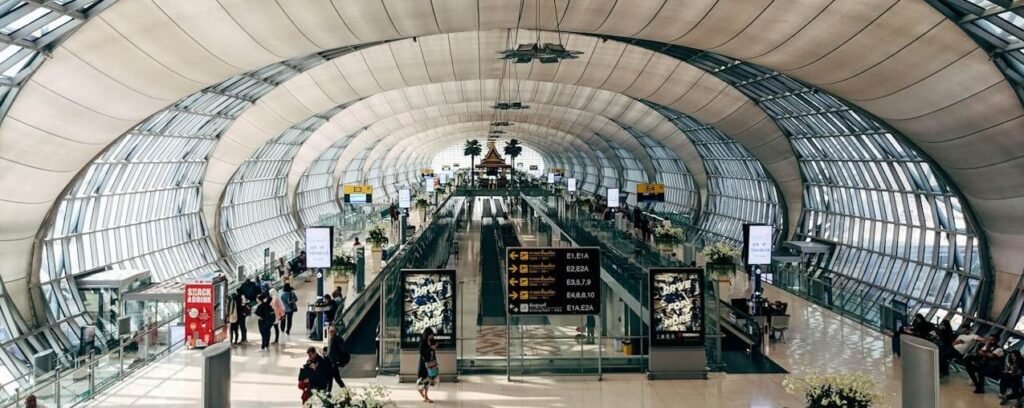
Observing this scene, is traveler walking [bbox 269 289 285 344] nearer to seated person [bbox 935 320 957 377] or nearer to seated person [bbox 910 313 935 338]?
seated person [bbox 910 313 935 338]

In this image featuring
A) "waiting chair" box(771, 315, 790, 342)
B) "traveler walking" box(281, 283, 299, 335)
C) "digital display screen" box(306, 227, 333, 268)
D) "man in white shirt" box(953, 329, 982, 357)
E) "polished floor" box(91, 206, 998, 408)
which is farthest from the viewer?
"digital display screen" box(306, 227, 333, 268)

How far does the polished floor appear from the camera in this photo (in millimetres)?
13477

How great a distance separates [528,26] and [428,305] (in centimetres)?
1653

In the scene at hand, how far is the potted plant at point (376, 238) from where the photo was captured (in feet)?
112

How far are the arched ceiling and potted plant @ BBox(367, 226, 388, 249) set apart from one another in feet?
28.5

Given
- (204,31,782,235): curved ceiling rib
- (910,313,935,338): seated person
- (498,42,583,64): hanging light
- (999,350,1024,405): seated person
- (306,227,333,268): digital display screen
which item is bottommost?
(999,350,1024,405): seated person

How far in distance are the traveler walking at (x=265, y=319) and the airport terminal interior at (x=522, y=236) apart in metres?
0.07

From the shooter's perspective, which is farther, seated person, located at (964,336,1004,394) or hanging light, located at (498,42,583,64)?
hanging light, located at (498,42,583,64)

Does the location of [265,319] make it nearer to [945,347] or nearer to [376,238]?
[945,347]

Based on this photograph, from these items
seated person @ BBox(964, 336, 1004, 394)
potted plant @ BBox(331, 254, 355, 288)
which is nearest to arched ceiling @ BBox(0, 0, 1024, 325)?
potted plant @ BBox(331, 254, 355, 288)

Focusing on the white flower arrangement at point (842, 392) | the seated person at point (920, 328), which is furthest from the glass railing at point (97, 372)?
the seated person at point (920, 328)

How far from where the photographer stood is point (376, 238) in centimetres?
3425

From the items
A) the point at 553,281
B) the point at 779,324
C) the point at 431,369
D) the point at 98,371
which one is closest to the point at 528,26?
the point at 779,324

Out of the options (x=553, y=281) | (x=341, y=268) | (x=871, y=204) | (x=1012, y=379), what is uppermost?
(x=871, y=204)
